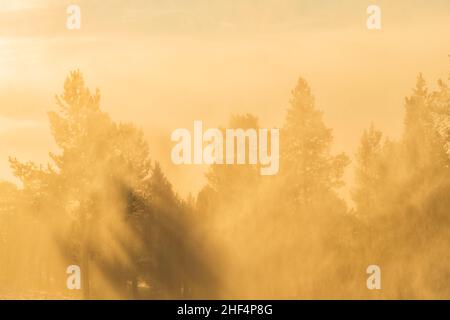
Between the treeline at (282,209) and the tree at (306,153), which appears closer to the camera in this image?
the treeline at (282,209)

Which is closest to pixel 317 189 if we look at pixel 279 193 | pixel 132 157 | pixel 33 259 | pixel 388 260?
pixel 279 193

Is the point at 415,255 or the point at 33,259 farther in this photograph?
the point at 33,259

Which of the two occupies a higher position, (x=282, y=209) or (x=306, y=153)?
(x=306, y=153)

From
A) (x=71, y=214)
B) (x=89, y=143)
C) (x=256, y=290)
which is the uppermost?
(x=89, y=143)

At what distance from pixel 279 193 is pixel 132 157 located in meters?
11.3

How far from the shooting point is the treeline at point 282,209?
1556 inches

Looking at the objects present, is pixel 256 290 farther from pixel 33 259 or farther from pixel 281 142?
pixel 33 259

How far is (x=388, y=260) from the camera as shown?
1609 inches

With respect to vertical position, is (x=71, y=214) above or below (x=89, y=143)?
below

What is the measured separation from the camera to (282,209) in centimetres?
A: 4325

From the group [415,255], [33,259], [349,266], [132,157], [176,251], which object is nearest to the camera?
[415,255]

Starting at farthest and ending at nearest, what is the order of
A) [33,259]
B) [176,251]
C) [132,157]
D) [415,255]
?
[33,259] → [176,251] → [132,157] → [415,255]

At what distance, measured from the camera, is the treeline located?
39.5 meters

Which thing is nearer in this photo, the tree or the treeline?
the treeline
